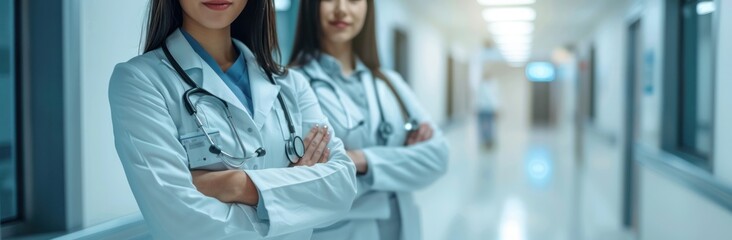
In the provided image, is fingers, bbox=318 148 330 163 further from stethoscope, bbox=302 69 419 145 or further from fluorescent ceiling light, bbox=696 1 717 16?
fluorescent ceiling light, bbox=696 1 717 16

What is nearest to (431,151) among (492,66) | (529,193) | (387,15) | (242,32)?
(242,32)

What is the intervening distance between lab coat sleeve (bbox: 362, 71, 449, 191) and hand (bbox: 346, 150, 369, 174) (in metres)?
0.01

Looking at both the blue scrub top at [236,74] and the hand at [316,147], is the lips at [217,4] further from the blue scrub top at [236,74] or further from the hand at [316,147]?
the hand at [316,147]

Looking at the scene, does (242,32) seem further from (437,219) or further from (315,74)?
(437,219)

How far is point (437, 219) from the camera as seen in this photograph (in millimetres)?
5633

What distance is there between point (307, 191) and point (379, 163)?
1.79 feet

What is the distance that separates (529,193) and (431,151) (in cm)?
570

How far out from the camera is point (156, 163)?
3.57 ft

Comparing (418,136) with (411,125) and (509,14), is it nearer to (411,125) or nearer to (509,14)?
(411,125)

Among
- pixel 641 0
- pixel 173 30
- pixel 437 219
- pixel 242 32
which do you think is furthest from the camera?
pixel 437 219

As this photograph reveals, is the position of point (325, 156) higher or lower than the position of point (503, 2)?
lower

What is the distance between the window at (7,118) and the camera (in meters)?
1.62

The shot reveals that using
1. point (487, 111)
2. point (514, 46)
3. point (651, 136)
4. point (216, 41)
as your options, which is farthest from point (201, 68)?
point (514, 46)

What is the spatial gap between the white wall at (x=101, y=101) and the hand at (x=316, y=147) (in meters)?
0.66
